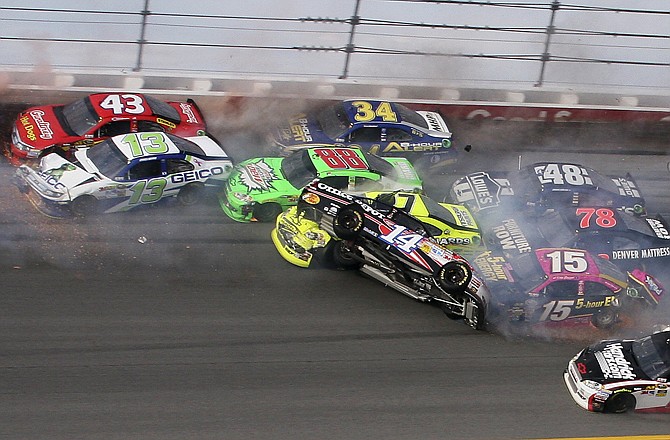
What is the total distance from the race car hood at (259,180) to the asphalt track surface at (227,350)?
21.7 inches

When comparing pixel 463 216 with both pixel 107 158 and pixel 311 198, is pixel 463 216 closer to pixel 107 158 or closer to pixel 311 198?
pixel 311 198

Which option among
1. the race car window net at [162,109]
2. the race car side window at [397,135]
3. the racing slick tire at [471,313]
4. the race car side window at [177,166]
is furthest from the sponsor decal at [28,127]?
the racing slick tire at [471,313]

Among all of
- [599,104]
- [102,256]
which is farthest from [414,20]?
[102,256]

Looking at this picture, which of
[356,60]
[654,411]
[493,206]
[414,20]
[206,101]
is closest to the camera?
A: [654,411]

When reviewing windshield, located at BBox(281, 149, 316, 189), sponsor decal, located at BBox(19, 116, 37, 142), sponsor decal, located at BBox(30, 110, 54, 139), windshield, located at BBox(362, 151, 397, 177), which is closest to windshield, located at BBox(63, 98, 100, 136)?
sponsor decal, located at BBox(30, 110, 54, 139)

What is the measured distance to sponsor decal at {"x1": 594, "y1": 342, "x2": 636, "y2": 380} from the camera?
11.5 metres

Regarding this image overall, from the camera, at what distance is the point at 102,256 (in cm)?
1355

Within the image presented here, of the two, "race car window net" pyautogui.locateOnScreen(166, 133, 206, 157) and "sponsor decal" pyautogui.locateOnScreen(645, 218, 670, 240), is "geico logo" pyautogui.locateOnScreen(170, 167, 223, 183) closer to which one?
"race car window net" pyautogui.locateOnScreen(166, 133, 206, 157)

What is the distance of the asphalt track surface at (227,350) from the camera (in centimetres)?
1082

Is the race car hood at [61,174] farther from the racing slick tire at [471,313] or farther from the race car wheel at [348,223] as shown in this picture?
the racing slick tire at [471,313]

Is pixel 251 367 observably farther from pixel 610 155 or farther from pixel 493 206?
pixel 610 155

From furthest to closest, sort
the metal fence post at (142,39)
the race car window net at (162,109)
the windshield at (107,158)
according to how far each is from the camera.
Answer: the metal fence post at (142,39)
the race car window net at (162,109)
the windshield at (107,158)

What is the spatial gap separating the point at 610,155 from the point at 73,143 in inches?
389

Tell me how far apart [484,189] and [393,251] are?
2.77 meters
